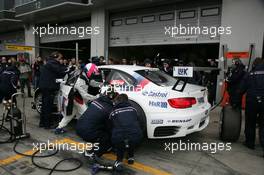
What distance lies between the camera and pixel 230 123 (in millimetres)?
4898

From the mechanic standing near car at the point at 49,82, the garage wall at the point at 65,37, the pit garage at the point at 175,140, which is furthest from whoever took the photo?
the garage wall at the point at 65,37

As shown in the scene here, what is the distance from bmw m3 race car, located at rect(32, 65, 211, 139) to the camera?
13.8 ft

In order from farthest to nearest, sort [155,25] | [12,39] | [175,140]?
[12,39] < [155,25] < [175,140]

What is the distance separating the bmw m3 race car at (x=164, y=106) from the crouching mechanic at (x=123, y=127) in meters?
0.72

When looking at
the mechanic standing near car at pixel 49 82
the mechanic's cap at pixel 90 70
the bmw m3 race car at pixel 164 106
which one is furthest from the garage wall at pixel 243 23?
the mechanic standing near car at pixel 49 82

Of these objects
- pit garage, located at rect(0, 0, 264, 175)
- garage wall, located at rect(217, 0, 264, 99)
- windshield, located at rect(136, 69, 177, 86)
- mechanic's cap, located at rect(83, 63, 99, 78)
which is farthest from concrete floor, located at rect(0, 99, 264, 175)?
garage wall, located at rect(217, 0, 264, 99)

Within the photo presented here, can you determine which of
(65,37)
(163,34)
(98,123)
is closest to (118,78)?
(98,123)

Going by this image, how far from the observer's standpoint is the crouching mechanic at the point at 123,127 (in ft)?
11.2

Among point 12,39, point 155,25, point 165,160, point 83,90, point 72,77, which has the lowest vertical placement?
point 165,160

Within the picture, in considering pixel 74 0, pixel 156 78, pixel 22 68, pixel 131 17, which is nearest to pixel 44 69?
pixel 156 78

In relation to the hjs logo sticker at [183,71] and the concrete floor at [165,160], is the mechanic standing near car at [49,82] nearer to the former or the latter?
the concrete floor at [165,160]

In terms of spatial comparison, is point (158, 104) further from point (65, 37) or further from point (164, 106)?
point (65, 37)

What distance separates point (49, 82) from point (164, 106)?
9.52ft

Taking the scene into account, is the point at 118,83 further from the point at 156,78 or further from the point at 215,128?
the point at 215,128
